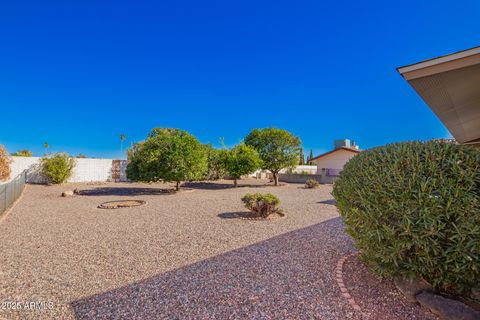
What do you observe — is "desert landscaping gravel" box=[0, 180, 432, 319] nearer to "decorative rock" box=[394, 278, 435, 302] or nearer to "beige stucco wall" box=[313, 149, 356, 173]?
"decorative rock" box=[394, 278, 435, 302]

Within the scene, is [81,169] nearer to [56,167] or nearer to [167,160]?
[56,167]

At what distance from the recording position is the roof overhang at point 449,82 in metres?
2.89

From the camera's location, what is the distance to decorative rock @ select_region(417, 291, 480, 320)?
2225 millimetres

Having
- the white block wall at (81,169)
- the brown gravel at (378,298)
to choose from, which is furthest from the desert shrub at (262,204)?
the white block wall at (81,169)

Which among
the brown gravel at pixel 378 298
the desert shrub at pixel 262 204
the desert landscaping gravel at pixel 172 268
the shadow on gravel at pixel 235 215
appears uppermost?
the desert shrub at pixel 262 204

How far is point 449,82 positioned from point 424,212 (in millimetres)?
2421

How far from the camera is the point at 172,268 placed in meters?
3.79

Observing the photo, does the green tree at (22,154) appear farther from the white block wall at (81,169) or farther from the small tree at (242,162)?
the small tree at (242,162)

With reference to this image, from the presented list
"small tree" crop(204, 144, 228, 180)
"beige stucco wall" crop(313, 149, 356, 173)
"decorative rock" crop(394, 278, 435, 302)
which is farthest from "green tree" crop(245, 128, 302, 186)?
"decorative rock" crop(394, 278, 435, 302)

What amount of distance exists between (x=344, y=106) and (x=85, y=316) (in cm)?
2685

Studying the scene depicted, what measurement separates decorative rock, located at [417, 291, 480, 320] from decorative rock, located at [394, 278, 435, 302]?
73 millimetres

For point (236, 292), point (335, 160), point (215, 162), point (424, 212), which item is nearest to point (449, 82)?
point (424, 212)

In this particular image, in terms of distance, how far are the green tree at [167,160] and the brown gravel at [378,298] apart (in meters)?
11.4

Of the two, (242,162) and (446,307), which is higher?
(242,162)
